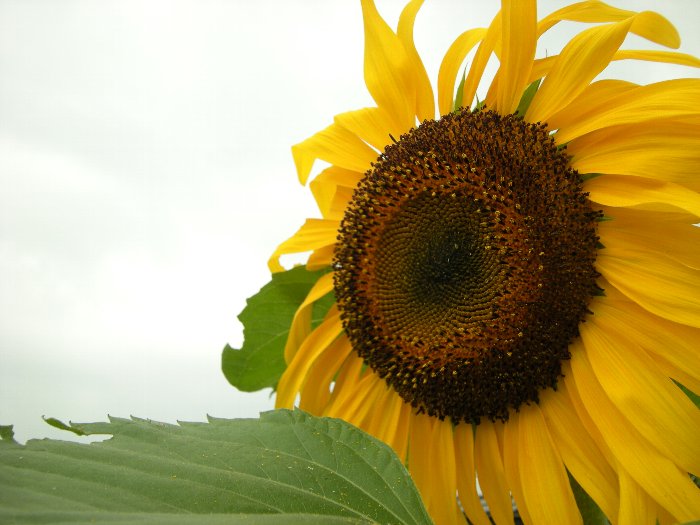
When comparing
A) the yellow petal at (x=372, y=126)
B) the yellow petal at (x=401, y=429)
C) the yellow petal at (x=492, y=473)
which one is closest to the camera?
the yellow petal at (x=492, y=473)

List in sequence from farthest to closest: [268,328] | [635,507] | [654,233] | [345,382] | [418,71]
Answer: [268,328], [345,382], [418,71], [654,233], [635,507]

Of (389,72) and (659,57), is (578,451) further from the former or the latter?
(389,72)

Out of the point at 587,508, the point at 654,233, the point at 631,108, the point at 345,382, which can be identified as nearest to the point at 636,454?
the point at 587,508

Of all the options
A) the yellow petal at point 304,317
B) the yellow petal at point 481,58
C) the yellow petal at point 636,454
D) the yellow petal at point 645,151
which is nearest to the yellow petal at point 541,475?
the yellow petal at point 636,454

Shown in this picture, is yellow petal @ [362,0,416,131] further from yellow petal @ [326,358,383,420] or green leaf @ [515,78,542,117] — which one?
yellow petal @ [326,358,383,420]

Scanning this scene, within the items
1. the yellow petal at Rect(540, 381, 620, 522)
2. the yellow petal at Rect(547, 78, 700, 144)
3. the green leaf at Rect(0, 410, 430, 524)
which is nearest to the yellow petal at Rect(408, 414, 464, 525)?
the yellow petal at Rect(540, 381, 620, 522)

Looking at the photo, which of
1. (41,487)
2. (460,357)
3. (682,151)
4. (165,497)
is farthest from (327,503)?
(682,151)

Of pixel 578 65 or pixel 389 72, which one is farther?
pixel 389 72

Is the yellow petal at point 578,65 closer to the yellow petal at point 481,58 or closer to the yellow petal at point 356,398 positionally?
the yellow petal at point 481,58
